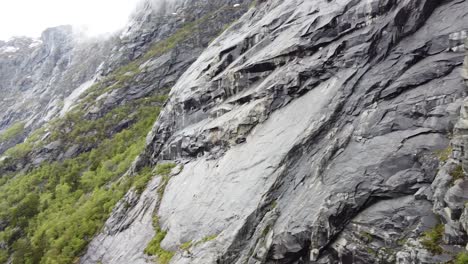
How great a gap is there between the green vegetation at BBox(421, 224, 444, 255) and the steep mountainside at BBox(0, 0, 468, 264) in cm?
5

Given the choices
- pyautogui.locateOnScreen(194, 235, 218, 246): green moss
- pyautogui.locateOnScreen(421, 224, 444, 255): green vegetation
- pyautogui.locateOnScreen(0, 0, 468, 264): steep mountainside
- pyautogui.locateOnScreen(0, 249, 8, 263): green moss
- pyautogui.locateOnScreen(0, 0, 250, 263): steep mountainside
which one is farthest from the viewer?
pyautogui.locateOnScreen(0, 249, 8, 263): green moss

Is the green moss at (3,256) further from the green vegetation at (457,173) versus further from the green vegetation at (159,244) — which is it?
the green vegetation at (457,173)

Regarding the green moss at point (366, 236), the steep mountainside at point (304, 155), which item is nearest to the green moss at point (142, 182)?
the steep mountainside at point (304, 155)

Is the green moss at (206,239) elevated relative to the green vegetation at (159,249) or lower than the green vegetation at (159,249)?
elevated

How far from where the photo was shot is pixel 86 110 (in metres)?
73.9

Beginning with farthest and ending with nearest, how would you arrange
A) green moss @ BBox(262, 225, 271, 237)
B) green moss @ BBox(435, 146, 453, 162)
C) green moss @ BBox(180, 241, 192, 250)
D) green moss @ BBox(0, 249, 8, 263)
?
green moss @ BBox(0, 249, 8, 263), green moss @ BBox(180, 241, 192, 250), green moss @ BBox(262, 225, 271, 237), green moss @ BBox(435, 146, 453, 162)

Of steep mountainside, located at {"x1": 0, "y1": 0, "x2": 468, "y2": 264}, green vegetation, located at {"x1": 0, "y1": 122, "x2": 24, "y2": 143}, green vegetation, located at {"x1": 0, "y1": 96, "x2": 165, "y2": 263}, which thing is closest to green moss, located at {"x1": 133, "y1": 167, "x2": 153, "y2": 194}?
green vegetation, located at {"x1": 0, "y1": 96, "x2": 165, "y2": 263}

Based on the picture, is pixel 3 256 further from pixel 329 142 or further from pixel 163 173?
pixel 329 142

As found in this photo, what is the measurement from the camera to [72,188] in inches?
2060

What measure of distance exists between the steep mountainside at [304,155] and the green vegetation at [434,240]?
47 millimetres

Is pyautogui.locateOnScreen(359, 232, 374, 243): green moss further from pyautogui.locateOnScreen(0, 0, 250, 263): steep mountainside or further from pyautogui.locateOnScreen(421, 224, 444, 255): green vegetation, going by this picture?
pyautogui.locateOnScreen(0, 0, 250, 263): steep mountainside

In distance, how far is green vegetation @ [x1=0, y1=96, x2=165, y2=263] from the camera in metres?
34.9

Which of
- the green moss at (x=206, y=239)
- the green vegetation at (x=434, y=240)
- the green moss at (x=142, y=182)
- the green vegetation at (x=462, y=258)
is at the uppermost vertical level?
the green vegetation at (x=462, y=258)

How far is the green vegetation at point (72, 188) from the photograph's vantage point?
115 ft
